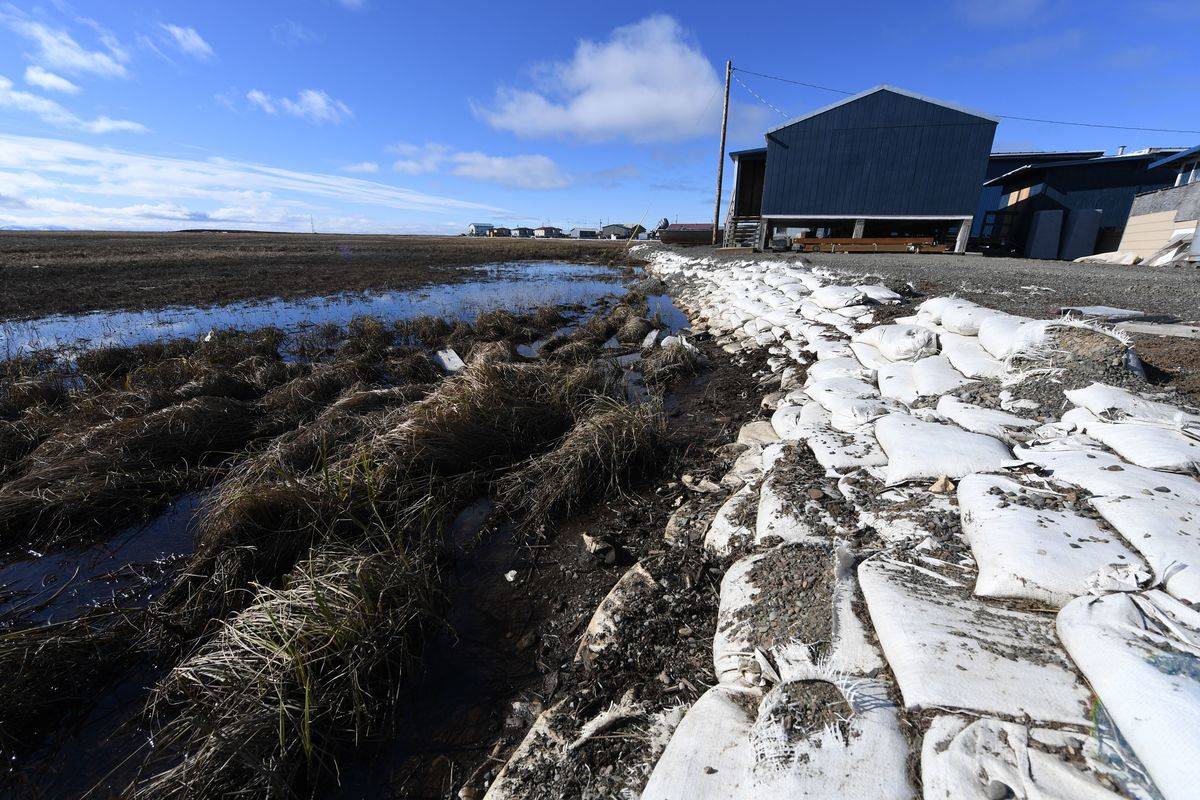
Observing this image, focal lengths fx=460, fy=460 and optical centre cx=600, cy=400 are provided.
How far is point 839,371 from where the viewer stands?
418 cm

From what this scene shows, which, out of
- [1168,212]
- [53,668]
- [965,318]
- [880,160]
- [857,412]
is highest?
[880,160]

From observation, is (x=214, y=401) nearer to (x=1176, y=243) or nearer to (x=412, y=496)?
(x=412, y=496)

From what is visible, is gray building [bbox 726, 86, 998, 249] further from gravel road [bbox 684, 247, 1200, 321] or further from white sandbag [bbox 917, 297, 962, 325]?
white sandbag [bbox 917, 297, 962, 325]

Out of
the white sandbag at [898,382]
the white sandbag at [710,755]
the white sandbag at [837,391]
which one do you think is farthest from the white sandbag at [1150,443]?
the white sandbag at [710,755]

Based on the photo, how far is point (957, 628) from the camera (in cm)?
143

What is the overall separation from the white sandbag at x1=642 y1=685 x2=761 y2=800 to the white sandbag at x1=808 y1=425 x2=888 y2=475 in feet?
5.10

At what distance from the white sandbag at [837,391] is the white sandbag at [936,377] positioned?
0.99 ft

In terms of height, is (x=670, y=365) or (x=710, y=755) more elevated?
(x=670, y=365)

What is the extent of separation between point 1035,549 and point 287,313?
1207 centimetres

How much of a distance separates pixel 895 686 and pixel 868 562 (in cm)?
54

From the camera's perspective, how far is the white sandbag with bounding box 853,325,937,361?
12.9 ft

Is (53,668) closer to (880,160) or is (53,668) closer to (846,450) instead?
(846,450)

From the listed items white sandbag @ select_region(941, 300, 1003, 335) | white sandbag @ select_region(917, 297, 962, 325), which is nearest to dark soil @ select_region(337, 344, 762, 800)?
white sandbag @ select_region(941, 300, 1003, 335)

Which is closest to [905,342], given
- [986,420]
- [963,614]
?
[986,420]
